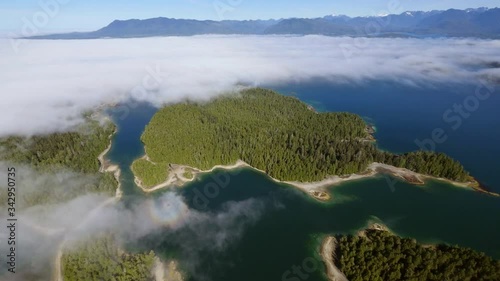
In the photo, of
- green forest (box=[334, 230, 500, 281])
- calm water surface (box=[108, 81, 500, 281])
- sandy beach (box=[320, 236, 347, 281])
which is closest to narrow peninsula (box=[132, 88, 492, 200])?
calm water surface (box=[108, 81, 500, 281])

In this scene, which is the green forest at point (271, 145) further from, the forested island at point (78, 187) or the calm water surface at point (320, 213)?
the forested island at point (78, 187)

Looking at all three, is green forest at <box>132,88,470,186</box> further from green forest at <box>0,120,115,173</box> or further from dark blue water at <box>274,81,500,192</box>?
dark blue water at <box>274,81,500,192</box>

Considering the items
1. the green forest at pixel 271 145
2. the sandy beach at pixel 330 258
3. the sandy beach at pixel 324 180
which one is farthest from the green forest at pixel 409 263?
the green forest at pixel 271 145

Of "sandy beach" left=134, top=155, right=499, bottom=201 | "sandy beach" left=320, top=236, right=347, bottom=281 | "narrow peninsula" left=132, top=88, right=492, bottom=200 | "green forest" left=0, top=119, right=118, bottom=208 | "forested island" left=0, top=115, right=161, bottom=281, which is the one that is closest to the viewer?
"forested island" left=0, top=115, right=161, bottom=281

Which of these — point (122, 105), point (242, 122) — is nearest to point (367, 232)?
point (242, 122)

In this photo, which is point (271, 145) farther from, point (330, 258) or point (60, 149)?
point (60, 149)

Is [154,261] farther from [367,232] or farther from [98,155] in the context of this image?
[98,155]

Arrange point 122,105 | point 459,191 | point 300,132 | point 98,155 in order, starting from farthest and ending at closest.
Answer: point 122,105 → point 300,132 → point 98,155 → point 459,191
